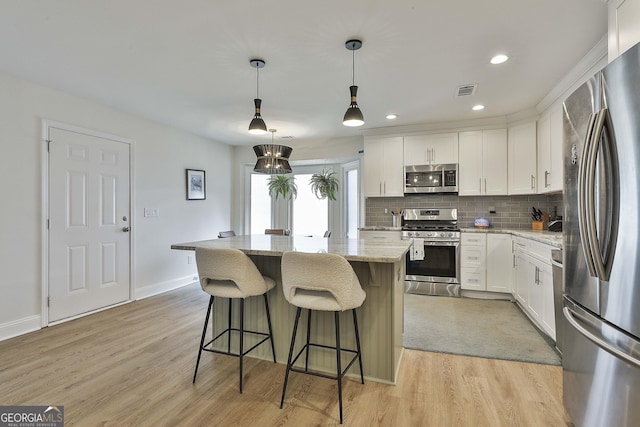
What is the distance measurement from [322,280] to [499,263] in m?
3.19

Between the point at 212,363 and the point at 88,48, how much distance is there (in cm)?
260

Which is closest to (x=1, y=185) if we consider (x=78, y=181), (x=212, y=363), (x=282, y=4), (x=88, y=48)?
(x=78, y=181)

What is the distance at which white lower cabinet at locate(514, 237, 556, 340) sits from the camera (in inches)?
107

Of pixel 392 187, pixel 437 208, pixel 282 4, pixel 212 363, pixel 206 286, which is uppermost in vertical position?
pixel 282 4

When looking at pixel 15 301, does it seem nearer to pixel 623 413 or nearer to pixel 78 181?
pixel 78 181

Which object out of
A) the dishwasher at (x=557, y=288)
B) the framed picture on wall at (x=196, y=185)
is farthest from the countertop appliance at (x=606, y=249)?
the framed picture on wall at (x=196, y=185)

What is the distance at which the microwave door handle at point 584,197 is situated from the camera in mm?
1389

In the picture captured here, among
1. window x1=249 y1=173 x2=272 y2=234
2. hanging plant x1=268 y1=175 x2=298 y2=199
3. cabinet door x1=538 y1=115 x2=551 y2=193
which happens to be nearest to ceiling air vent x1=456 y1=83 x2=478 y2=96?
cabinet door x1=538 y1=115 x2=551 y2=193

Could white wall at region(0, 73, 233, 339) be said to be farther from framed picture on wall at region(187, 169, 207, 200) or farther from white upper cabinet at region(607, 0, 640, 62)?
white upper cabinet at region(607, 0, 640, 62)

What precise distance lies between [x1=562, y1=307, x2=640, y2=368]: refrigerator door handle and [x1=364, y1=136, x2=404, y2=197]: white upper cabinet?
128 inches

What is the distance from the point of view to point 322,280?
1824 millimetres

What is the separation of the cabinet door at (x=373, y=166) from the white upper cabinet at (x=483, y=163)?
111 centimetres

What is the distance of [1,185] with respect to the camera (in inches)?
113

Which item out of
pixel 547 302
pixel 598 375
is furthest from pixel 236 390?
pixel 547 302
